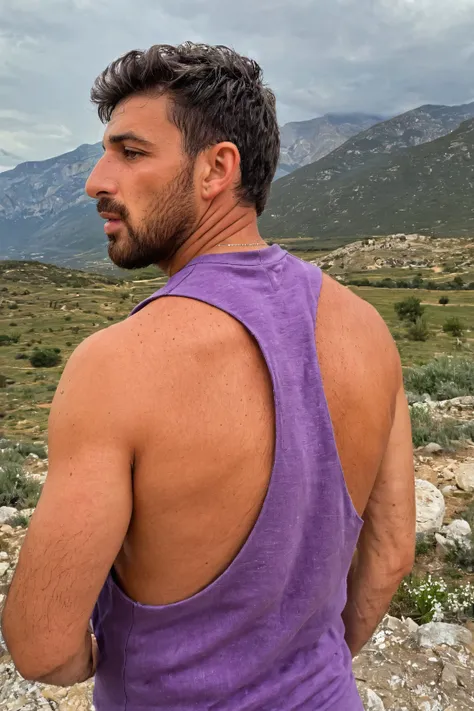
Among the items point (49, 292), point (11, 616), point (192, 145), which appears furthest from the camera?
point (49, 292)

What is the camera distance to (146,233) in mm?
1454

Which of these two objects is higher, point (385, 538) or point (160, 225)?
point (160, 225)

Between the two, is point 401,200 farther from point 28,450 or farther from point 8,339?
point 28,450

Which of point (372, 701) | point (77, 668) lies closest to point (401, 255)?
point (372, 701)

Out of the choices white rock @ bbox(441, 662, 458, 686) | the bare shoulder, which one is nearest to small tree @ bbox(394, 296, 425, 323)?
white rock @ bbox(441, 662, 458, 686)

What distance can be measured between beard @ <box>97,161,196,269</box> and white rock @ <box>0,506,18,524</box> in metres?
4.88

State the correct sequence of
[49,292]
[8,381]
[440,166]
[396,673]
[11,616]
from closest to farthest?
[11,616]
[396,673]
[8,381]
[49,292]
[440,166]

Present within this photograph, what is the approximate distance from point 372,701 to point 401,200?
170824 mm

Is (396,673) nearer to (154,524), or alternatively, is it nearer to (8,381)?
Result: (154,524)

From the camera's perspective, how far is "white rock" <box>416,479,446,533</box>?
488 cm

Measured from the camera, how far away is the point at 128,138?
1.42 meters

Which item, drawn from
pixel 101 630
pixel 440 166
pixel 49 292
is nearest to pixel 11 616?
pixel 101 630

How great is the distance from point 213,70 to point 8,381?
28790 mm

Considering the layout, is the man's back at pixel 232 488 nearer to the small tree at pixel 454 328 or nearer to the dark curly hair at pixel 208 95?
the dark curly hair at pixel 208 95
